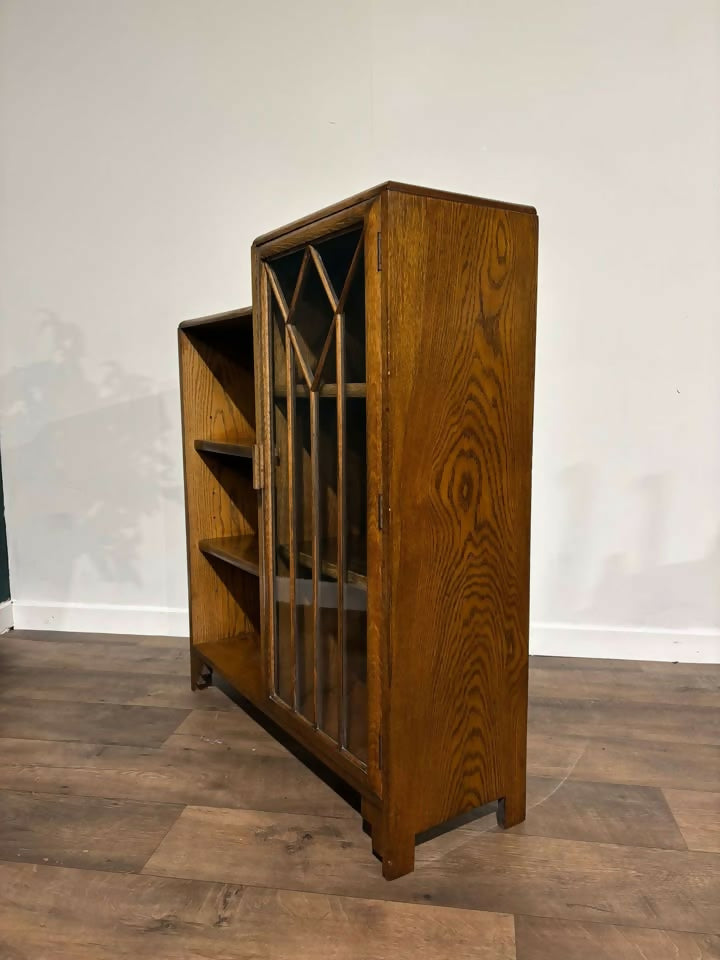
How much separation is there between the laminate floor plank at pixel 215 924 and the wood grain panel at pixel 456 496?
17 centimetres

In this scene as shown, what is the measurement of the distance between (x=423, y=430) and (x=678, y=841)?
3.21 feet

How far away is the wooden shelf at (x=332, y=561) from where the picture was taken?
1.39 metres

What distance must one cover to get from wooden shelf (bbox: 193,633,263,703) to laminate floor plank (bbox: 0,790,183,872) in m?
0.36

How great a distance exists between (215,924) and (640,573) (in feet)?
5.83

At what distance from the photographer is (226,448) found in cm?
198

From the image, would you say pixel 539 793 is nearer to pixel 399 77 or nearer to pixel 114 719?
pixel 114 719

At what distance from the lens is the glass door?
4.48 ft

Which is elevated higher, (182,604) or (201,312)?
(201,312)

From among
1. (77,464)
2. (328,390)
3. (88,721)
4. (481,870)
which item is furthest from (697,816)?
(77,464)

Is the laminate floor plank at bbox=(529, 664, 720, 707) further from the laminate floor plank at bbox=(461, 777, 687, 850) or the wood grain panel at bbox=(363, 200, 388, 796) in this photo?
the wood grain panel at bbox=(363, 200, 388, 796)

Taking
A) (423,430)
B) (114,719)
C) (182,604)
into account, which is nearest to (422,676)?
(423,430)

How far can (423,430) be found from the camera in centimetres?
129

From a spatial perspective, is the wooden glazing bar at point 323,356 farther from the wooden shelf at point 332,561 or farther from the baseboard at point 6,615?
the baseboard at point 6,615

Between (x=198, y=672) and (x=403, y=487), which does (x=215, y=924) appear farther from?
(x=198, y=672)
